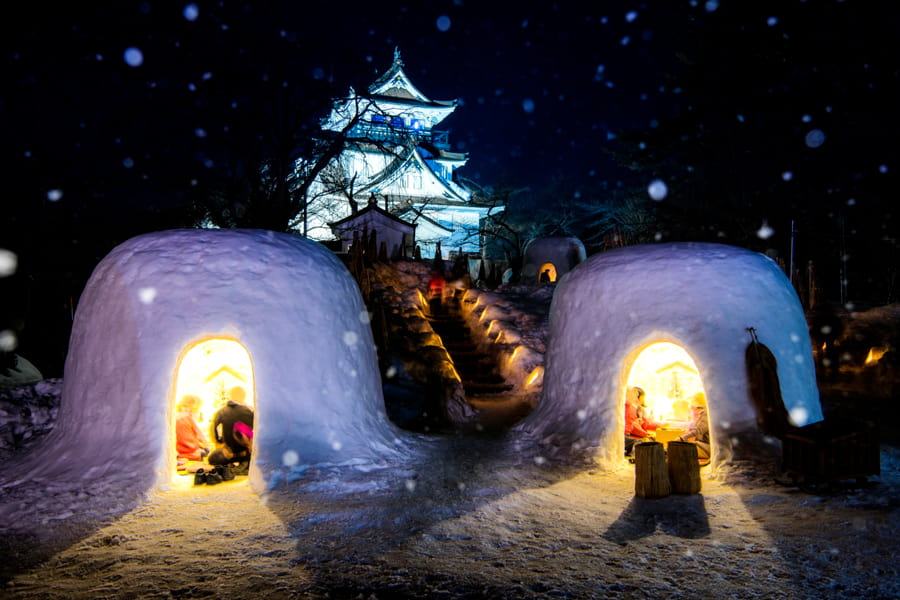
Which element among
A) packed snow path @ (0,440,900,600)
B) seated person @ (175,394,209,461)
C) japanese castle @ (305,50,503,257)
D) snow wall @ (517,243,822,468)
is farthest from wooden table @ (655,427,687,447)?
japanese castle @ (305,50,503,257)

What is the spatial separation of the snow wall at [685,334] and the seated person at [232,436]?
13.1 feet

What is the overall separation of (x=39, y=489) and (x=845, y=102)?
21287mm

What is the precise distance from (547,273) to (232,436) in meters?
17.9

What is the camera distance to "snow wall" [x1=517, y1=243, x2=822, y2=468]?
6879 mm

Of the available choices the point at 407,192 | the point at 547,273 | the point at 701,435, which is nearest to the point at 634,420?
the point at 701,435

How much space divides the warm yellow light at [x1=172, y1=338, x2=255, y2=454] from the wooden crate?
24.7ft

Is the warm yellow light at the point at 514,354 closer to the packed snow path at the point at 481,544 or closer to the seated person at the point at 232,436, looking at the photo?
the packed snow path at the point at 481,544

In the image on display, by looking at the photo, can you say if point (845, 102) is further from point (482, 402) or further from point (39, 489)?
point (39, 489)

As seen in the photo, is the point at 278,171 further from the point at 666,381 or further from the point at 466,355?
the point at 666,381

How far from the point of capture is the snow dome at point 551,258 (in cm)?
2333

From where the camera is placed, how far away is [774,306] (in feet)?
23.8

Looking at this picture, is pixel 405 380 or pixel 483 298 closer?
pixel 405 380

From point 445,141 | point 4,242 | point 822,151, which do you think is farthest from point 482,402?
point 445,141

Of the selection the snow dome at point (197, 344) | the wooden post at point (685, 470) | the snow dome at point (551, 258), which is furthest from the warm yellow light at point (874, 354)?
the snow dome at point (197, 344)
